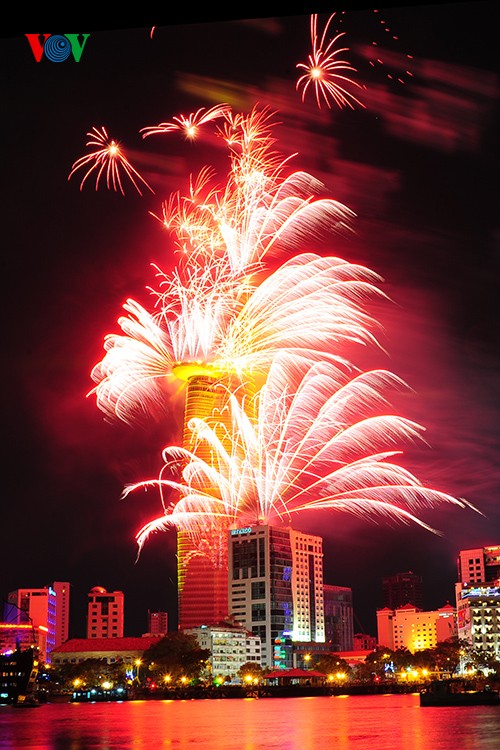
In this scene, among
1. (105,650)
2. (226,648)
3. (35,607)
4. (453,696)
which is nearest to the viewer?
(453,696)

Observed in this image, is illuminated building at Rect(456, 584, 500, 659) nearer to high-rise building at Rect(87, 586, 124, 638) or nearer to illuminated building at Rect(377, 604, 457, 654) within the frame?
illuminated building at Rect(377, 604, 457, 654)

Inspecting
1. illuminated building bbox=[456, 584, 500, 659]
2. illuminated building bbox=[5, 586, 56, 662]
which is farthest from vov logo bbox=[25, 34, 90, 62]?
illuminated building bbox=[5, 586, 56, 662]

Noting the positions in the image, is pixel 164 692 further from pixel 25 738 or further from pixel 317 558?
pixel 25 738

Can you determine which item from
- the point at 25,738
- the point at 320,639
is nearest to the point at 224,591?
the point at 320,639

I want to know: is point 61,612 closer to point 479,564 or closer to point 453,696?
point 479,564

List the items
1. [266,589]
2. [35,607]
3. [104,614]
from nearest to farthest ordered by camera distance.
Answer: [266,589] < [35,607] < [104,614]

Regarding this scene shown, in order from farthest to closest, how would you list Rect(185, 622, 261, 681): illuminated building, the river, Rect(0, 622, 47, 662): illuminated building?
Rect(0, 622, 47, 662): illuminated building, Rect(185, 622, 261, 681): illuminated building, the river

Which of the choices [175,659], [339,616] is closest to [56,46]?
[175,659]
